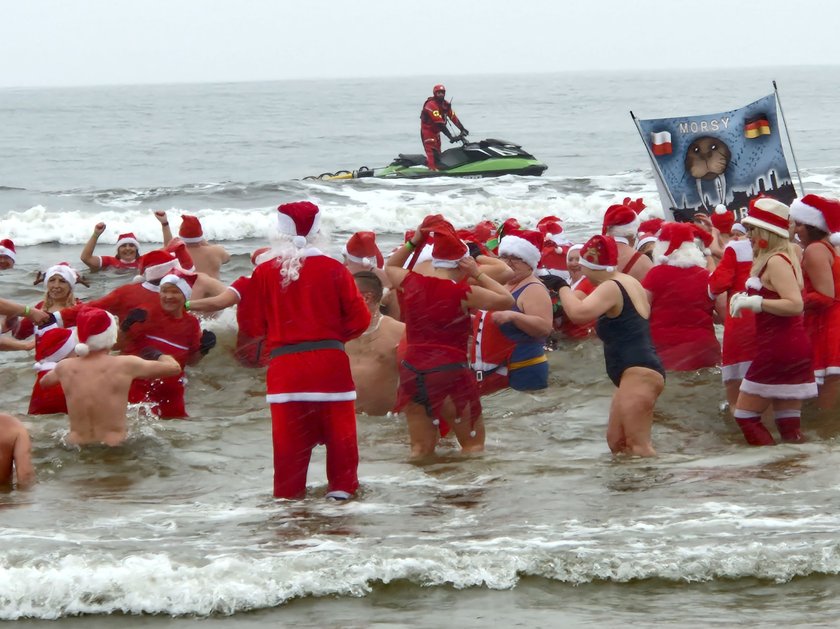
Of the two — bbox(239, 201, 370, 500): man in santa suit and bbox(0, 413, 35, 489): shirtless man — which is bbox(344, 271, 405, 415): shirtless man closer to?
bbox(239, 201, 370, 500): man in santa suit

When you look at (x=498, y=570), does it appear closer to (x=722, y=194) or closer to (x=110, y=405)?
(x=110, y=405)

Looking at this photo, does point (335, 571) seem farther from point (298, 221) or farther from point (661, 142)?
point (661, 142)

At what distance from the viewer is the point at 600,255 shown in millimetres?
7039

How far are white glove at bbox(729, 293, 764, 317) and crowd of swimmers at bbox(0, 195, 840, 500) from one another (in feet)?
0.05

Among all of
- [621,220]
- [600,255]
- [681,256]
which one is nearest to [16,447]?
[600,255]

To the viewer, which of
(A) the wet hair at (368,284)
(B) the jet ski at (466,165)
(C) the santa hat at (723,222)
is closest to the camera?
(A) the wet hair at (368,284)

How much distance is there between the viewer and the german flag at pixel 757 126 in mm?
12359

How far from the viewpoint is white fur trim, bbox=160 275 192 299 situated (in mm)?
8766

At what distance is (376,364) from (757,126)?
5701 mm

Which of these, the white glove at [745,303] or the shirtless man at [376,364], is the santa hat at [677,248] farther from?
the shirtless man at [376,364]

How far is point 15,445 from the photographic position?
7039 millimetres

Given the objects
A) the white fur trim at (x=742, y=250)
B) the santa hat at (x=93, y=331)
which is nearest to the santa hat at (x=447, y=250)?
the santa hat at (x=93, y=331)

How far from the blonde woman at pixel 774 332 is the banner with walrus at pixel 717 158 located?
4853 mm

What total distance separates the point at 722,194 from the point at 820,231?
4805 mm
